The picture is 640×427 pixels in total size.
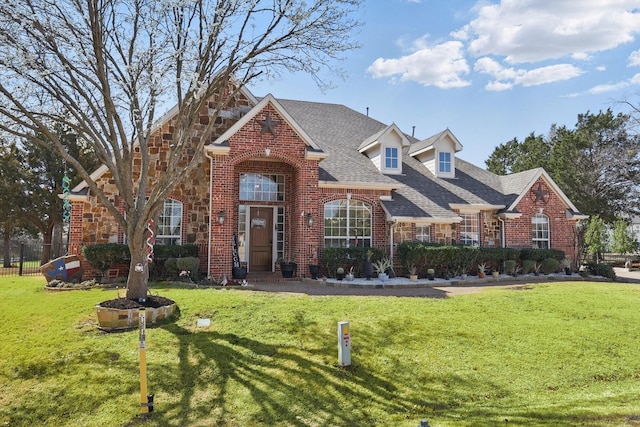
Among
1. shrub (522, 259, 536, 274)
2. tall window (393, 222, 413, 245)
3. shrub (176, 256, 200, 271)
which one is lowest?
shrub (522, 259, 536, 274)

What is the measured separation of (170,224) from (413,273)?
9059 mm

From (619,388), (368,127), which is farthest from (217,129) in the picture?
(619,388)

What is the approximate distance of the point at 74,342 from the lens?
24.4 feet

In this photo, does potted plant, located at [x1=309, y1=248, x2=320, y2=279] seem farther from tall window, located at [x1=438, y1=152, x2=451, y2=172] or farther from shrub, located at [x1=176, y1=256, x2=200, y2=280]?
tall window, located at [x1=438, y1=152, x2=451, y2=172]

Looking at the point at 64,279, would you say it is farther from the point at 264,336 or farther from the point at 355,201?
the point at 355,201

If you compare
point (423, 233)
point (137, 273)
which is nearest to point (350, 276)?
point (423, 233)

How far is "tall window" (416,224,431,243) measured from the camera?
16.4 meters

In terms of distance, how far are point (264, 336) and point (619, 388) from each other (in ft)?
19.2

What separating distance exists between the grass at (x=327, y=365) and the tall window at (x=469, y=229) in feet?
25.3

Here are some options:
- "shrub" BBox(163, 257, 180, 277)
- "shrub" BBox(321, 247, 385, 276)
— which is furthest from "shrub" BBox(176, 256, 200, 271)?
"shrub" BBox(321, 247, 385, 276)

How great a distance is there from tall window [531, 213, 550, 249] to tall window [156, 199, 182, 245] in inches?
595

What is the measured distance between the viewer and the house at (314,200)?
1428 cm

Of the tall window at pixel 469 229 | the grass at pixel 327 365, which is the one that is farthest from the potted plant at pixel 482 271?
the grass at pixel 327 365

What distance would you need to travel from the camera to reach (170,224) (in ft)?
49.4
